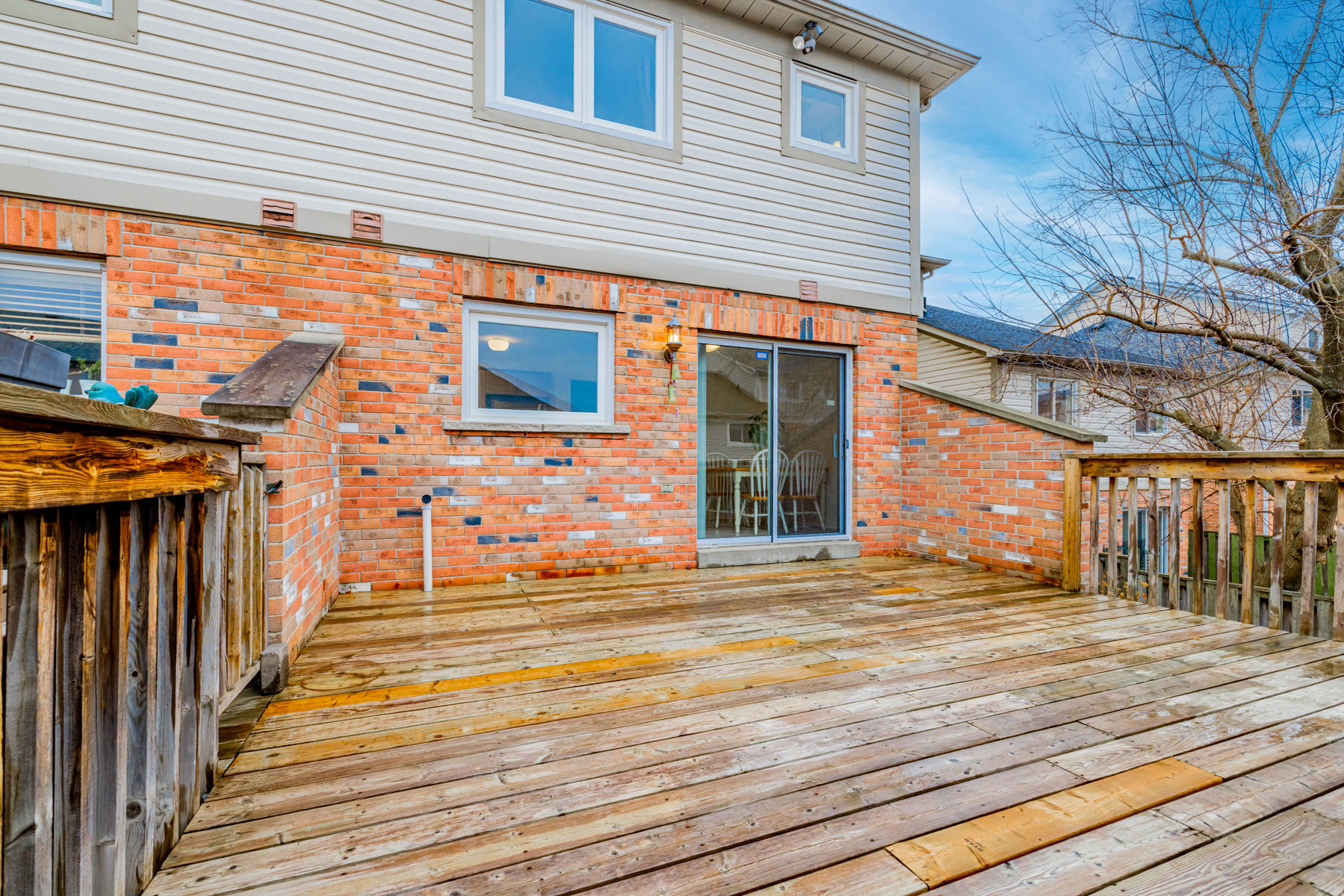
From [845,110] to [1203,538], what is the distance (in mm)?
4333

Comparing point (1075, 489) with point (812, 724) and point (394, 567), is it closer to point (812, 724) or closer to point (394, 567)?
point (812, 724)

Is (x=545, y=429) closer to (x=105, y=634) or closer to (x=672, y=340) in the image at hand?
(x=672, y=340)

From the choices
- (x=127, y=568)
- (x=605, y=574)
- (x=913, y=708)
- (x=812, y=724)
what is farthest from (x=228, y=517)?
(x=605, y=574)

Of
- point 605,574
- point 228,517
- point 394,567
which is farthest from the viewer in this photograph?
point 605,574

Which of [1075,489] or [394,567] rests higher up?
[1075,489]

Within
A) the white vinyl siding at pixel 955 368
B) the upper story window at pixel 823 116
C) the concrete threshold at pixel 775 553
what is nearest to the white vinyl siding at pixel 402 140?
the upper story window at pixel 823 116

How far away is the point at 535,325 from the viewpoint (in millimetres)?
4090

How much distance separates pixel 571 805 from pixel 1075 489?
391cm

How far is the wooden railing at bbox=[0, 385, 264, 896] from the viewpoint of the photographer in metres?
0.86

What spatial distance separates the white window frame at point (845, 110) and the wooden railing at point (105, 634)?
487 cm

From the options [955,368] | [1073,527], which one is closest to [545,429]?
[1073,527]

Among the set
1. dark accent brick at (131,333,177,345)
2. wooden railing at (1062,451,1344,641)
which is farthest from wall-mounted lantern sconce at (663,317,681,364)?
dark accent brick at (131,333,177,345)

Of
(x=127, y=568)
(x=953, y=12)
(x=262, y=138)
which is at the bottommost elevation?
(x=127, y=568)

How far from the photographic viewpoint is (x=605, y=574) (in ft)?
13.7
